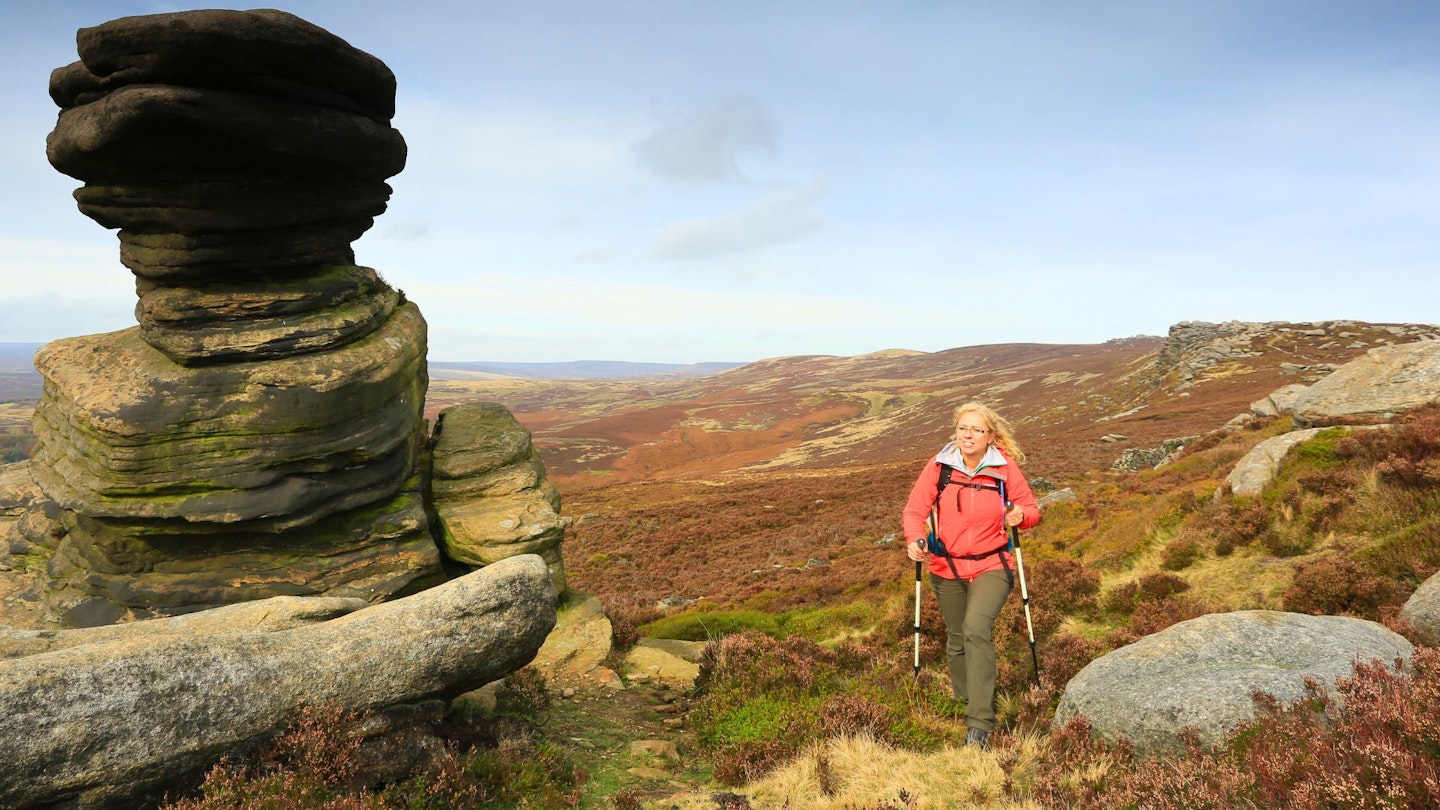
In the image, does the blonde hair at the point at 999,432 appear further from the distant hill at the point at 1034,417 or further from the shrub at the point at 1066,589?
the distant hill at the point at 1034,417

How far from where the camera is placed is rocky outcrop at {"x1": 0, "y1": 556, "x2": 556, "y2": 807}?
5.32 metres

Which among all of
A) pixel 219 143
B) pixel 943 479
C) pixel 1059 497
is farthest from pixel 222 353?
pixel 1059 497

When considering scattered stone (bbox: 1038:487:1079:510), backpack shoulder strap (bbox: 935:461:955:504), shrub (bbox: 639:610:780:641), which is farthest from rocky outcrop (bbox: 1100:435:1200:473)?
backpack shoulder strap (bbox: 935:461:955:504)

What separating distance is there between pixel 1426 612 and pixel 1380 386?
46.5 ft

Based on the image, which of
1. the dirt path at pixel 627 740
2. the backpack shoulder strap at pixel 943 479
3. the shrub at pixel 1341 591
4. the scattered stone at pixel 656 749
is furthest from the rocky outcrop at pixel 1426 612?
Result: the scattered stone at pixel 656 749

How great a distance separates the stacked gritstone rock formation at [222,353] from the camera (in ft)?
37.2

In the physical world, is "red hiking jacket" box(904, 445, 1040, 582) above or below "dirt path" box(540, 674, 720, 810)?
above

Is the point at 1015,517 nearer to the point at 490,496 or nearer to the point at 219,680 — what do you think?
the point at 219,680

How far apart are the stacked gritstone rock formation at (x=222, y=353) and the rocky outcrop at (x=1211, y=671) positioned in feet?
39.5

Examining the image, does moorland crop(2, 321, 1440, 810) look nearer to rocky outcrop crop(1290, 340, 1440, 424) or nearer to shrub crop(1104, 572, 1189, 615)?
shrub crop(1104, 572, 1189, 615)

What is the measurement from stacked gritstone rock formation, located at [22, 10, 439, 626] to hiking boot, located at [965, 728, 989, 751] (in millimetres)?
10590

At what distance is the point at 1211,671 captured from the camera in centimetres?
729

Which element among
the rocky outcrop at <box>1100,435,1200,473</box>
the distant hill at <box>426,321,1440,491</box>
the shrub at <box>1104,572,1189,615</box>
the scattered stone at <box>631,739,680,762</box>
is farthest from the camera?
the distant hill at <box>426,321,1440,491</box>

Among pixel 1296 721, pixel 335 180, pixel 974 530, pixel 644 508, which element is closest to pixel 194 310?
pixel 335 180
